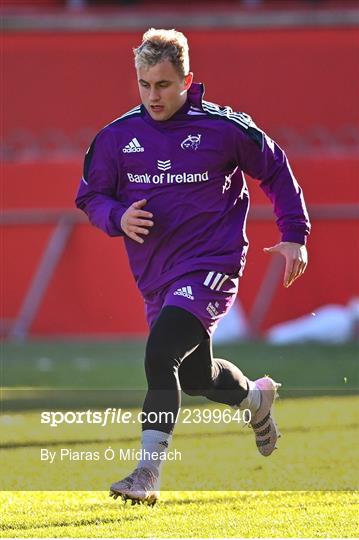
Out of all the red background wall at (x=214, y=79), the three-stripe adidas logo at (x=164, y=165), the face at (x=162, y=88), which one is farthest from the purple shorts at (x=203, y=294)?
the red background wall at (x=214, y=79)

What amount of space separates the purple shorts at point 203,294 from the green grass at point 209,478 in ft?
2.59

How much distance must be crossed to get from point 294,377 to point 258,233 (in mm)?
4575

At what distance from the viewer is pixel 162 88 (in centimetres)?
560

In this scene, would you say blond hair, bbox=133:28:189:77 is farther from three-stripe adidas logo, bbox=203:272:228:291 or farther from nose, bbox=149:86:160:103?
three-stripe adidas logo, bbox=203:272:228:291

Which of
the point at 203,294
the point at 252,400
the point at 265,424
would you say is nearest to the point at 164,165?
the point at 203,294

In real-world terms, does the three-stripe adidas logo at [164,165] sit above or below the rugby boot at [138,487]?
above

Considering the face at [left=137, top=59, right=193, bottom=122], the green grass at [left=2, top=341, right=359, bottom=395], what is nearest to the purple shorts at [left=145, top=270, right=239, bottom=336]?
the face at [left=137, top=59, right=193, bottom=122]

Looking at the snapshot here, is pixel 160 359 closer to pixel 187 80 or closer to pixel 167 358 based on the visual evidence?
pixel 167 358

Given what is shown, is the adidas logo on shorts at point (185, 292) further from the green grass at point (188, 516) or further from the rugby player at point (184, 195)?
the green grass at point (188, 516)

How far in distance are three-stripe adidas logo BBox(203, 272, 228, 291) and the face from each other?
0.71 metres

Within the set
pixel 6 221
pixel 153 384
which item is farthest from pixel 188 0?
pixel 153 384

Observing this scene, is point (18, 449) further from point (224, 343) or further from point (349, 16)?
point (349, 16)

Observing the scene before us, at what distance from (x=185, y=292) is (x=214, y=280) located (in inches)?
5.9

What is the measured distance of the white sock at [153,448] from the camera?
5.28 metres
